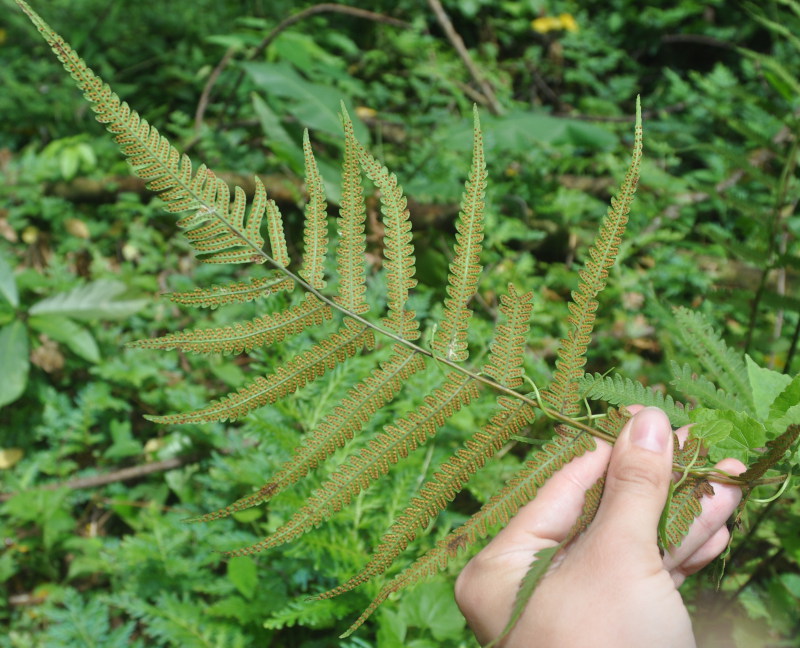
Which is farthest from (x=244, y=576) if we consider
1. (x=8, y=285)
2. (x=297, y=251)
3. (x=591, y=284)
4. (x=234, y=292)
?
(x=297, y=251)

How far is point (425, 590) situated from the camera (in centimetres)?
179

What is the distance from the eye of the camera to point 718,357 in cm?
151

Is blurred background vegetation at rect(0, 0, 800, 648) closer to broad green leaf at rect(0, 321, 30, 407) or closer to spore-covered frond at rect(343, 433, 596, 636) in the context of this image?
broad green leaf at rect(0, 321, 30, 407)

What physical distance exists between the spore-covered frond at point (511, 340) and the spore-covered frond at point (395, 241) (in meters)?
0.15

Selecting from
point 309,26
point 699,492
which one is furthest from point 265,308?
point 309,26

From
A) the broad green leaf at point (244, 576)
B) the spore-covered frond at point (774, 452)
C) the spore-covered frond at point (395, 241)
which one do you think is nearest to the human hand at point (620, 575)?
the spore-covered frond at point (774, 452)

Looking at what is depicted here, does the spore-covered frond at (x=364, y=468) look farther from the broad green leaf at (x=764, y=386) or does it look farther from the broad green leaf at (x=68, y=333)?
the broad green leaf at (x=68, y=333)

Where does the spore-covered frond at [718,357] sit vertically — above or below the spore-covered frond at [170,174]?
below

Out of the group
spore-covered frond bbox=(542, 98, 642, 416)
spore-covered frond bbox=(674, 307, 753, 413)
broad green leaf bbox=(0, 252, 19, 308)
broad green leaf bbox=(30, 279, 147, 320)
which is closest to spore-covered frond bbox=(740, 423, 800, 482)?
spore-covered frond bbox=(542, 98, 642, 416)

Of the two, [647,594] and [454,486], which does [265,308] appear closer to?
[454,486]

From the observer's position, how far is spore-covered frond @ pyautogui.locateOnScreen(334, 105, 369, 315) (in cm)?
102

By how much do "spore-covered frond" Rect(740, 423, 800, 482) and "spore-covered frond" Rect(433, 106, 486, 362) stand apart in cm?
52

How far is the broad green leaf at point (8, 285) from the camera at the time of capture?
9.32 feet

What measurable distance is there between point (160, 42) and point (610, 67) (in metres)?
3.43
